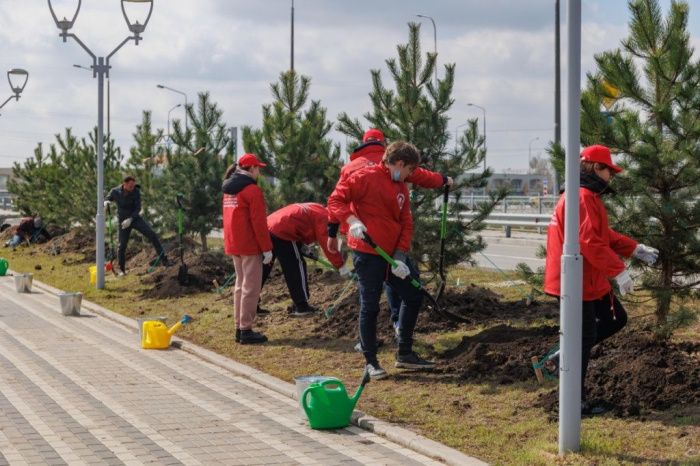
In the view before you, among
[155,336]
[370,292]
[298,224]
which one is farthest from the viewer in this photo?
[298,224]

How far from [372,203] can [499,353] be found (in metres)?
1.60

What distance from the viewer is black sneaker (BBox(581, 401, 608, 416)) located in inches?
288

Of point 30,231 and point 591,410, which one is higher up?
point 30,231

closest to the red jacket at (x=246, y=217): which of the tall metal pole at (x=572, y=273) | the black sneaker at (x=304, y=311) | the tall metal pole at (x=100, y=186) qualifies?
the black sneaker at (x=304, y=311)

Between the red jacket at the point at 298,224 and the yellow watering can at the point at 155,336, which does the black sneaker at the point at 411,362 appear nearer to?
the yellow watering can at the point at 155,336

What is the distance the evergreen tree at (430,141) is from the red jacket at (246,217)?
65.3 inches

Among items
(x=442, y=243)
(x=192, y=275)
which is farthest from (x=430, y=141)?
(x=192, y=275)

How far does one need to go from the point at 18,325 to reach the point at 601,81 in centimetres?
781

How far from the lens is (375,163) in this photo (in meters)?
9.91

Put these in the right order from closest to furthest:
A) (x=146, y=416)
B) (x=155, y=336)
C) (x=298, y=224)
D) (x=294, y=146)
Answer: (x=146, y=416)
(x=155, y=336)
(x=298, y=224)
(x=294, y=146)

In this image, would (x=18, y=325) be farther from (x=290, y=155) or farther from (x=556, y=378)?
(x=556, y=378)

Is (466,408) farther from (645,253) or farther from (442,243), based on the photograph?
(442,243)

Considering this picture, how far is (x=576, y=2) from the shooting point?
20.5 feet

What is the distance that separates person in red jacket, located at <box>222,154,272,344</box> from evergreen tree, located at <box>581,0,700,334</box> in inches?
147
